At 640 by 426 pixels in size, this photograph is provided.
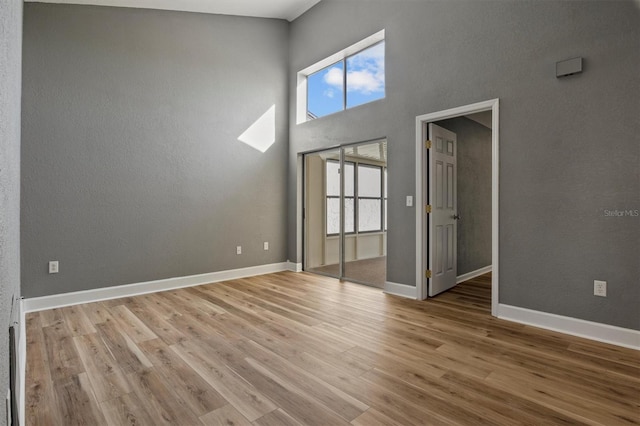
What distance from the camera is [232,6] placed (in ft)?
Answer: 15.8

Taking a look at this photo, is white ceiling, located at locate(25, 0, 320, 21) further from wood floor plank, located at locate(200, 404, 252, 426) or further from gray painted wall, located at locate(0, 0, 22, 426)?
wood floor plank, located at locate(200, 404, 252, 426)

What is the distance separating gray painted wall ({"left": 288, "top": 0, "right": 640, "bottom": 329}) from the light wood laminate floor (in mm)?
544

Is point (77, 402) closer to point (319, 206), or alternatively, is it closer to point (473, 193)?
point (319, 206)

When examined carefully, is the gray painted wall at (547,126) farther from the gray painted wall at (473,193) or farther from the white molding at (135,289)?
the white molding at (135,289)

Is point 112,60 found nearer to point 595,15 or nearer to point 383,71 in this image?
point 383,71

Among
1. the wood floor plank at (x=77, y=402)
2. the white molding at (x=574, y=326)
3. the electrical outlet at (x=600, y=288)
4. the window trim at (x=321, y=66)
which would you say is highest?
the window trim at (x=321, y=66)

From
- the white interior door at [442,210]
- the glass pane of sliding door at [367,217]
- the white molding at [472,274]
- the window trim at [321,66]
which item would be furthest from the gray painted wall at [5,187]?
the white molding at [472,274]

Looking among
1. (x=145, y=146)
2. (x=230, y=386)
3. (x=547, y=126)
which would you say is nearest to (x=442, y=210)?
(x=547, y=126)

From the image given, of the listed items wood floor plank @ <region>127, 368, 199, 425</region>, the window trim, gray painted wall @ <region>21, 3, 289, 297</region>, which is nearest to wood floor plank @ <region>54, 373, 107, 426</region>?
wood floor plank @ <region>127, 368, 199, 425</region>

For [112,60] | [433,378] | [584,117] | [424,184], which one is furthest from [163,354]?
[584,117]

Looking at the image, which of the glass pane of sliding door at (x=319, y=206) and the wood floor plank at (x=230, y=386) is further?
the glass pane of sliding door at (x=319, y=206)

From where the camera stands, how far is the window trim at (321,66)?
4631mm

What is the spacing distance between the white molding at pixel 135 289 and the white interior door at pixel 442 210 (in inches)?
94.6

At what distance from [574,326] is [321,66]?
474 centimetres
